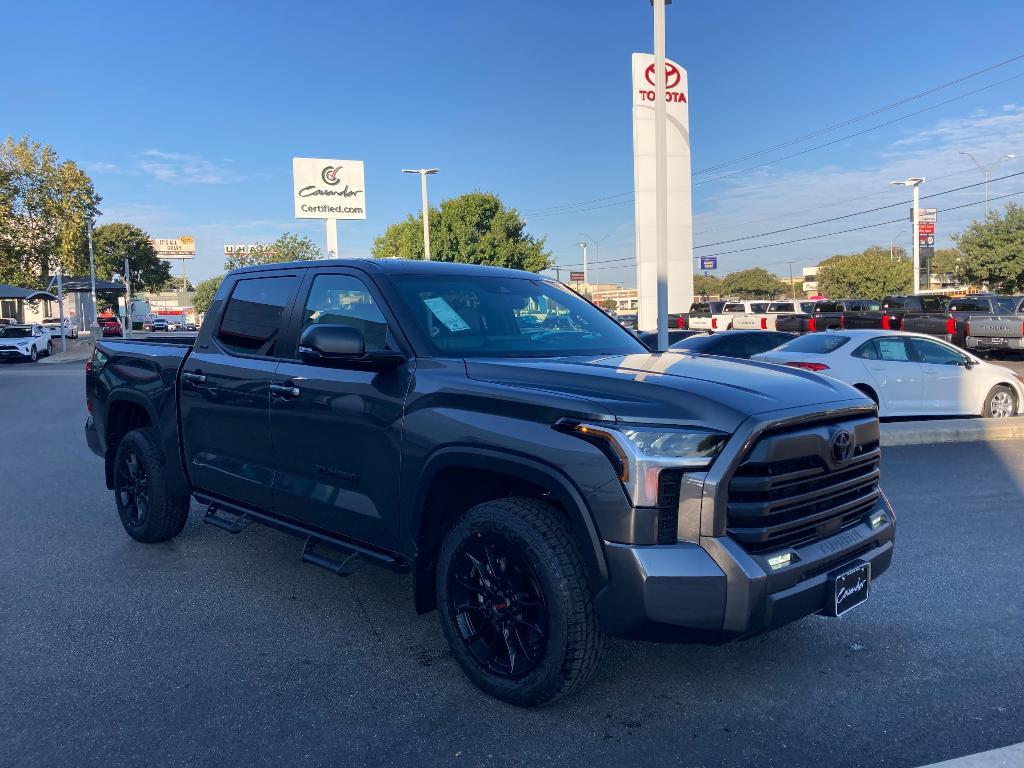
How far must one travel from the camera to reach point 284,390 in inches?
167

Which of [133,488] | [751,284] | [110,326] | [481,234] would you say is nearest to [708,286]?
[751,284]

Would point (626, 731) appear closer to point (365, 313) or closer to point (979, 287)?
point (365, 313)

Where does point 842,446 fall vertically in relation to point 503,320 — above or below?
below

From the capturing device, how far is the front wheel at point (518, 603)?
3.03 m

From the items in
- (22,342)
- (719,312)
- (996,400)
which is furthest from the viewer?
(719,312)

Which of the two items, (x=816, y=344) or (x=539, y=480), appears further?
(x=816, y=344)

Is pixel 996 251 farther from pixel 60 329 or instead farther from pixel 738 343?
pixel 60 329

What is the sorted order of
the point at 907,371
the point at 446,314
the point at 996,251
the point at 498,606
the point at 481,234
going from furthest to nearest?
1. the point at 481,234
2. the point at 996,251
3. the point at 907,371
4. the point at 446,314
5. the point at 498,606

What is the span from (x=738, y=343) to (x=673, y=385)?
10109 mm

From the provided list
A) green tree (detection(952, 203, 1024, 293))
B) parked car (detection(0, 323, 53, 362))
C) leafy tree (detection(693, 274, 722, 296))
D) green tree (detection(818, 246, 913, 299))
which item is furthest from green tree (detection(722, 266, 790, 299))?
parked car (detection(0, 323, 53, 362))

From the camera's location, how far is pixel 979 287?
165 ft

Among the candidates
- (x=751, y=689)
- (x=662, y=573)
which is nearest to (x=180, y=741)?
(x=662, y=573)

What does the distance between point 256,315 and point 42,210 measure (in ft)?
181

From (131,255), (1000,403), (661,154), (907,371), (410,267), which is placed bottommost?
(1000,403)
